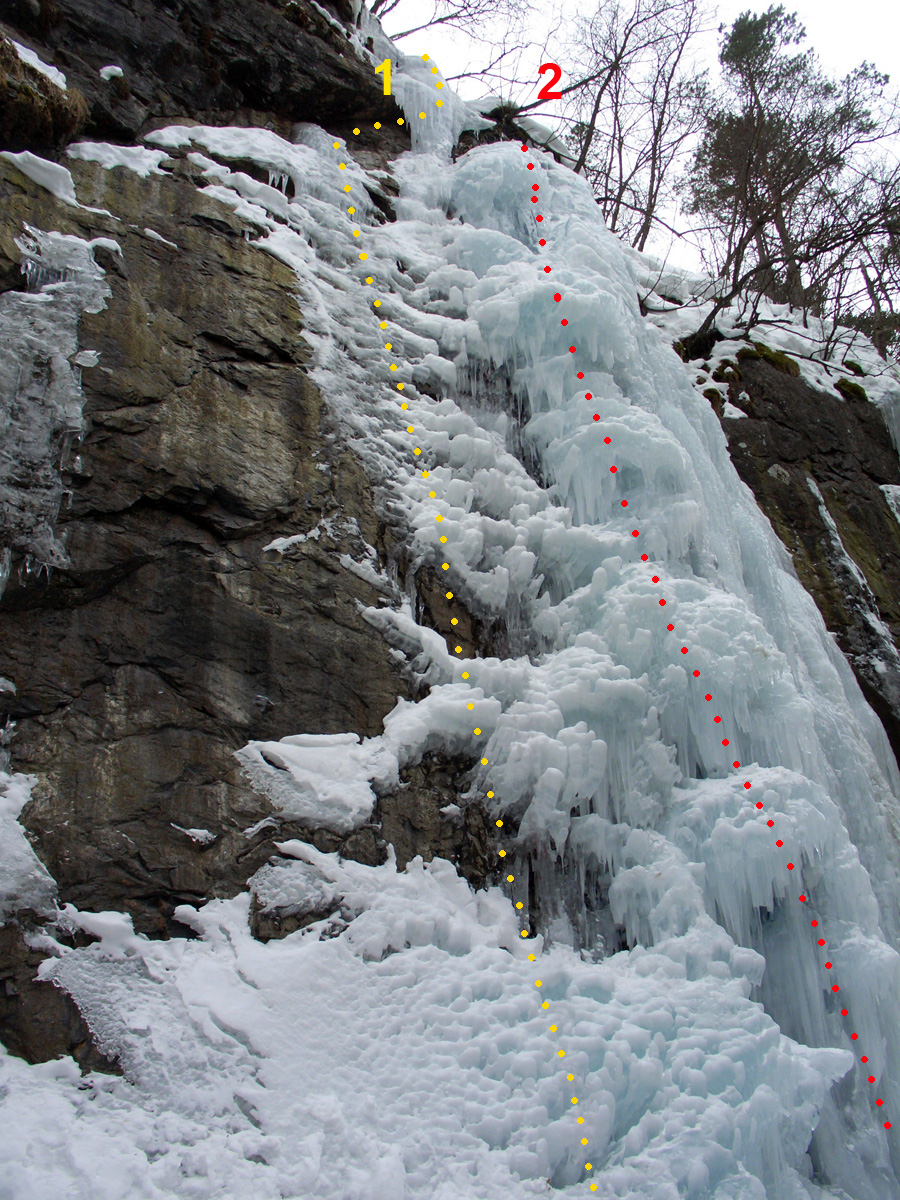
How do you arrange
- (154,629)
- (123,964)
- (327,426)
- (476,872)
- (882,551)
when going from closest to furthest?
(123,964)
(154,629)
(476,872)
(327,426)
(882,551)

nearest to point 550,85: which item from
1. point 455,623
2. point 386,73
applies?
point 386,73

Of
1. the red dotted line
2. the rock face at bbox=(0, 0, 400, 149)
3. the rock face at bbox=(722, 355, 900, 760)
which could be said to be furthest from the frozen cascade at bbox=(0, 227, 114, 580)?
the rock face at bbox=(722, 355, 900, 760)

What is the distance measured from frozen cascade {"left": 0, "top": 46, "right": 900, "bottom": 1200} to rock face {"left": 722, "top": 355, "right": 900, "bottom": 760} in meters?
0.63

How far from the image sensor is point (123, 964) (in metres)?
2.76

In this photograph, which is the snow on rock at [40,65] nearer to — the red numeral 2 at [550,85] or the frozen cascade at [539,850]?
the frozen cascade at [539,850]

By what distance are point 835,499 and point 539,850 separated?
522 cm

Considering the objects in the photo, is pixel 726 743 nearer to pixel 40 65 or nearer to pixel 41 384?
pixel 41 384

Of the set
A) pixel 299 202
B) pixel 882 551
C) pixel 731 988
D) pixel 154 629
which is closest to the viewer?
pixel 731 988

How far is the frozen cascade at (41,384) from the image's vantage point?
3.23m

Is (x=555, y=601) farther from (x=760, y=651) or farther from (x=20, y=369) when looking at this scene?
(x=20, y=369)

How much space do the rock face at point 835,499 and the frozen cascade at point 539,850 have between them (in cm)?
63

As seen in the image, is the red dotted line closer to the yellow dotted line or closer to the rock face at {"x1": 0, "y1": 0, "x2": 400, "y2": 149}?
the yellow dotted line

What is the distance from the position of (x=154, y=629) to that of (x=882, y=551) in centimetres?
655

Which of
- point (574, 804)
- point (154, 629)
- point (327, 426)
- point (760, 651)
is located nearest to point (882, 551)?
point (760, 651)
